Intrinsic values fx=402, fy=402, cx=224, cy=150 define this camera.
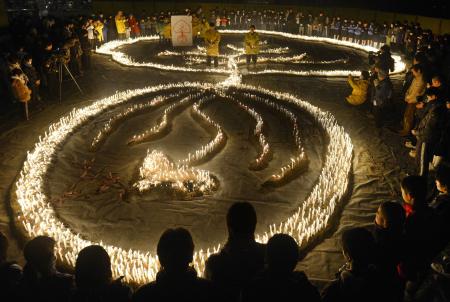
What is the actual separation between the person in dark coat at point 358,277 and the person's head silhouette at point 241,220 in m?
0.94

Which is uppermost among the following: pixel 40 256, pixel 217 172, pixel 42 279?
pixel 40 256

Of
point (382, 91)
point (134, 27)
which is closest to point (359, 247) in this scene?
point (382, 91)

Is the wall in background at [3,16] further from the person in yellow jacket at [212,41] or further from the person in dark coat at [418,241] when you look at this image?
the person in dark coat at [418,241]

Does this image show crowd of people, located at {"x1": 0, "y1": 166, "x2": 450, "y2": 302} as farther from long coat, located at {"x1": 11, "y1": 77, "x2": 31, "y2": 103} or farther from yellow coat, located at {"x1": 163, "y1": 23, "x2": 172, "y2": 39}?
yellow coat, located at {"x1": 163, "y1": 23, "x2": 172, "y2": 39}

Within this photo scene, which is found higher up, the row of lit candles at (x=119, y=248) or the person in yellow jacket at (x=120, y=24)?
the person in yellow jacket at (x=120, y=24)

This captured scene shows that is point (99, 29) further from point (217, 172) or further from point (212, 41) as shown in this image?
point (217, 172)

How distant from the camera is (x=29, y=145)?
10672 mm

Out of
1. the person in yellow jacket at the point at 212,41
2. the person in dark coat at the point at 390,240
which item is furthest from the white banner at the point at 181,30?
the person in dark coat at the point at 390,240

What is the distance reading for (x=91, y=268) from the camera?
3.51 m

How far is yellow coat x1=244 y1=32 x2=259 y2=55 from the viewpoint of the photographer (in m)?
19.2

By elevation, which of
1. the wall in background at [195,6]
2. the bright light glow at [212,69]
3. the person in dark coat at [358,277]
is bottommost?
the bright light glow at [212,69]

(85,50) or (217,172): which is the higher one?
(85,50)

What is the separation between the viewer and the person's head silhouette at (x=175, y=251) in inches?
137

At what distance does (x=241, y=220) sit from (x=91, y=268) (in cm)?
149
